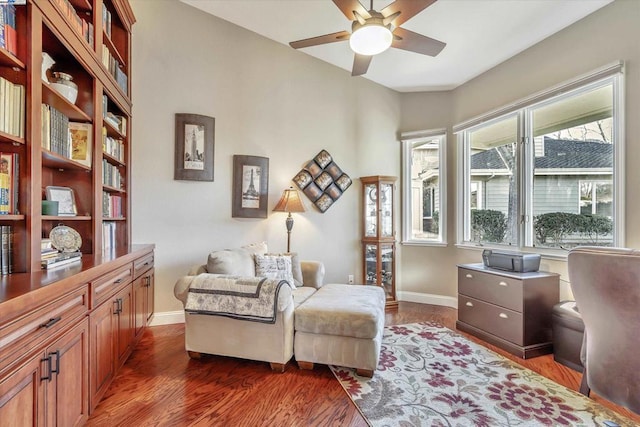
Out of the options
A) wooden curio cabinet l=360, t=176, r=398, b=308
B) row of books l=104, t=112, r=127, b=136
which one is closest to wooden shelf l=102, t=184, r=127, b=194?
row of books l=104, t=112, r=127, b=136

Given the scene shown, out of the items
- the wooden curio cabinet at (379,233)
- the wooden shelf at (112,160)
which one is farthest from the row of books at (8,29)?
the wooden curio cabinet at (379,233)

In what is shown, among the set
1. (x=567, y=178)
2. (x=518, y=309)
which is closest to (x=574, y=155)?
(x=567, y=178)

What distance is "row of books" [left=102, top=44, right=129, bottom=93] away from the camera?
2.40 meters

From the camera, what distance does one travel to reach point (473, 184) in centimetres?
376

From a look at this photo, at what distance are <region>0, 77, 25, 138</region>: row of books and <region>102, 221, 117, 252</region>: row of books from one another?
3.89ft

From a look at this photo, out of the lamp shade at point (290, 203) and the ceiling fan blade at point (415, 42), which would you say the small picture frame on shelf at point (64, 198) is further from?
the ceiling fan blade at point (415, 42)

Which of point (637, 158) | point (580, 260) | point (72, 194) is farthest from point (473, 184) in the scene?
point (72, 194)

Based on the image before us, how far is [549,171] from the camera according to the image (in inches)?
116

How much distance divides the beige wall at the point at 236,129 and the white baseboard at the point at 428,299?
0.73 m

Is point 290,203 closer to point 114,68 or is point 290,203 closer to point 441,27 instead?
point 114,68

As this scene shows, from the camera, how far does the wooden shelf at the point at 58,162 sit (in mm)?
1653

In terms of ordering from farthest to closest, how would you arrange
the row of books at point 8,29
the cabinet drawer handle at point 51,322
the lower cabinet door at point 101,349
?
the lower cabinet door at point 101,349 → the row of books at point 8,29 → the cabinet drawer handle at point 51,322

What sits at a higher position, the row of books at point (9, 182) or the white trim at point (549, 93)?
the white trim at point (549, 93)

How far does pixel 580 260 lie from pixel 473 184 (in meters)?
2.56
